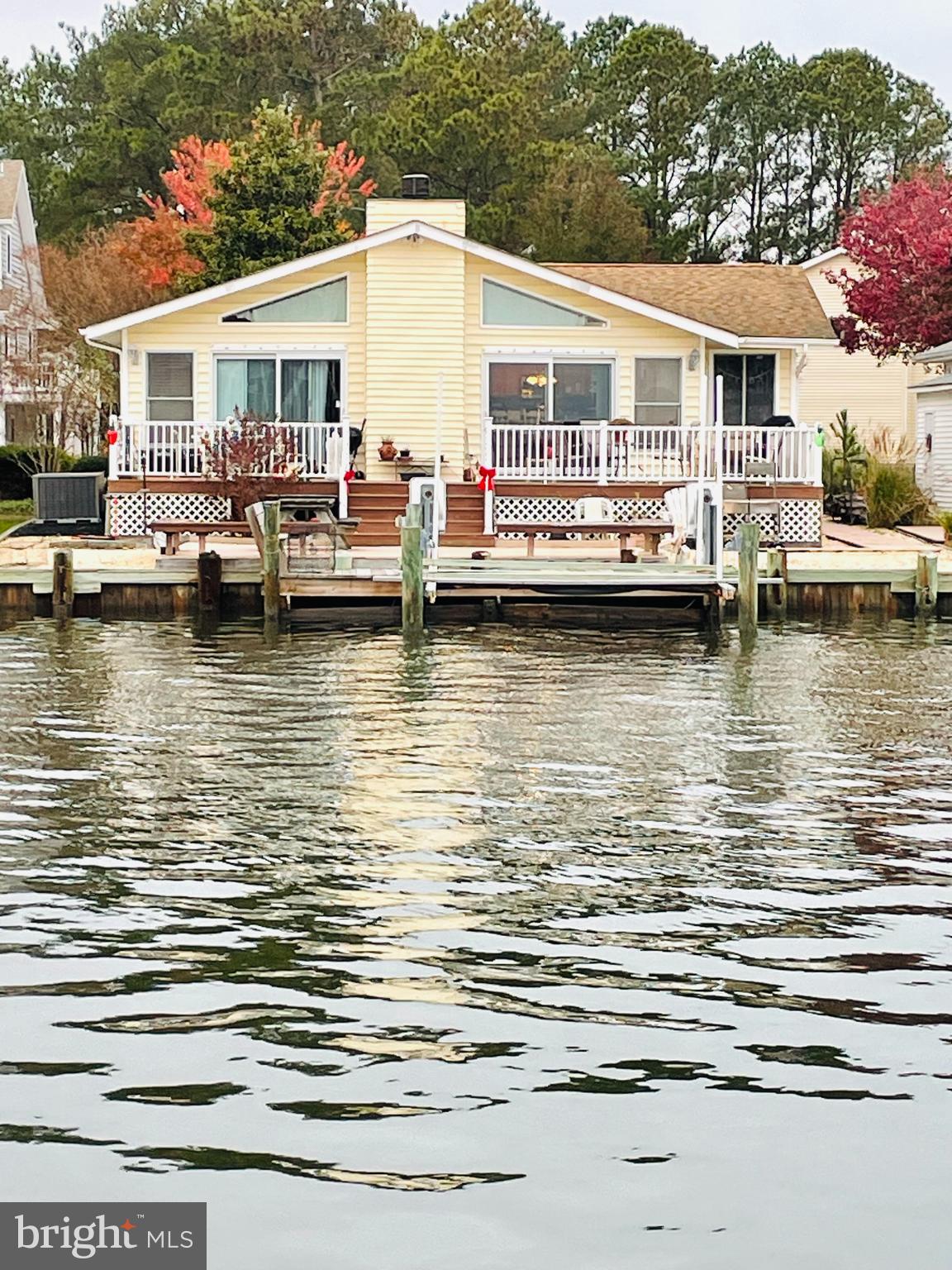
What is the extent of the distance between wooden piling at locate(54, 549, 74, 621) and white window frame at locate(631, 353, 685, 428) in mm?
11192

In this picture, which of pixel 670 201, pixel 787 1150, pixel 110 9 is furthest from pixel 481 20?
pixel 787 1150

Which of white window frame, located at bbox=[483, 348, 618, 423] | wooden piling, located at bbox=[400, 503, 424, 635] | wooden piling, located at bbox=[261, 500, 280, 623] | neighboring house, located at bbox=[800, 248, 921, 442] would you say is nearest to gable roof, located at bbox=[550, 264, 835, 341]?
white window frame, located at bbox=[483, 348, 618, 423]

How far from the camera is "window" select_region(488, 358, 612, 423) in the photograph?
32062 millimetres

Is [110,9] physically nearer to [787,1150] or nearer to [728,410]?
[728,410]

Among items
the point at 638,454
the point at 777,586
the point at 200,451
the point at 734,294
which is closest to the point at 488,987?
the point at 777,586

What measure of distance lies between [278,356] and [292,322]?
584 millimetres

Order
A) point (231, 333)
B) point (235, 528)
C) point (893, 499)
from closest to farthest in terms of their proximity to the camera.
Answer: point (235, 528)
point (231, 333)
point (893, 499)

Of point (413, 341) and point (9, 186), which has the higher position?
point (9, 186)

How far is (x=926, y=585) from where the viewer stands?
2414 centimetres

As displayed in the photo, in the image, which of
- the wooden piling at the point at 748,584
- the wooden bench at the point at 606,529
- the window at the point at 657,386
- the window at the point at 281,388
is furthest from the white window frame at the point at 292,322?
the wooden piling at the point at 748,584

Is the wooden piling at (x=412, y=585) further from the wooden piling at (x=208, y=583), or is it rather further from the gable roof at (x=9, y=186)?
the gable roof at (x=9, y=186)

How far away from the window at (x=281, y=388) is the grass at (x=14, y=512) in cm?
459

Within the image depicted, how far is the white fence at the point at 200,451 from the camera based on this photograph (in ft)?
97.0

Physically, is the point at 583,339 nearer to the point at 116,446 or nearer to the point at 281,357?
the point at 281,357
